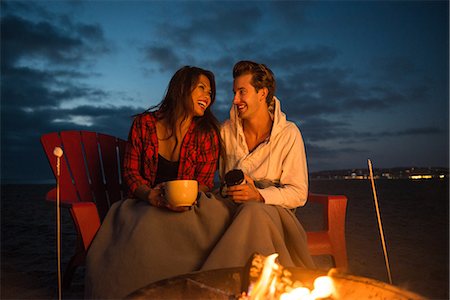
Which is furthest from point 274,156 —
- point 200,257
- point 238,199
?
point 200,257

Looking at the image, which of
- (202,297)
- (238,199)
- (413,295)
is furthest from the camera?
(238,199)

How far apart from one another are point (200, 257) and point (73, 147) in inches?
72.4

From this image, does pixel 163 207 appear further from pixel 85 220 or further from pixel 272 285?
pixel 272 285

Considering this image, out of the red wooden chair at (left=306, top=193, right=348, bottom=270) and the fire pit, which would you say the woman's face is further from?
the fire pit

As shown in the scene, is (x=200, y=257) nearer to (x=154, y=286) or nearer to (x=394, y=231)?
(x=154, y=286)

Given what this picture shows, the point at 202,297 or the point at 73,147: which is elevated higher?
the point at 73,147

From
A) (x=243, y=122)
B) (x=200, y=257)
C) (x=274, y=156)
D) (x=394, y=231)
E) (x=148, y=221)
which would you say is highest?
(x=243, y=122)

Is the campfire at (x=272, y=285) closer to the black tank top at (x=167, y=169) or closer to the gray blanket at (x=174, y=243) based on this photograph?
the gray blanket at (x=174, y=243)

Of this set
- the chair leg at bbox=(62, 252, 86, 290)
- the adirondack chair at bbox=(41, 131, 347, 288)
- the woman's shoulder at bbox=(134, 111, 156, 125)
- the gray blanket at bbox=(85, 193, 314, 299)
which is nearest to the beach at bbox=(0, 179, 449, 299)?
the chair leg at bbox=(62, 252, 86, 290)

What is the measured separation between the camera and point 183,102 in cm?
263

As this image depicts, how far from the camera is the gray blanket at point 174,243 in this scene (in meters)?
1.76

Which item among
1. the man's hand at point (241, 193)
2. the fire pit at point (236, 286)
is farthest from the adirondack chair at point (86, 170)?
the fire pit at point (236, 286)

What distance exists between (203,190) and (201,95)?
65 centimetres

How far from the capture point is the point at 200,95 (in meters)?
2.63
